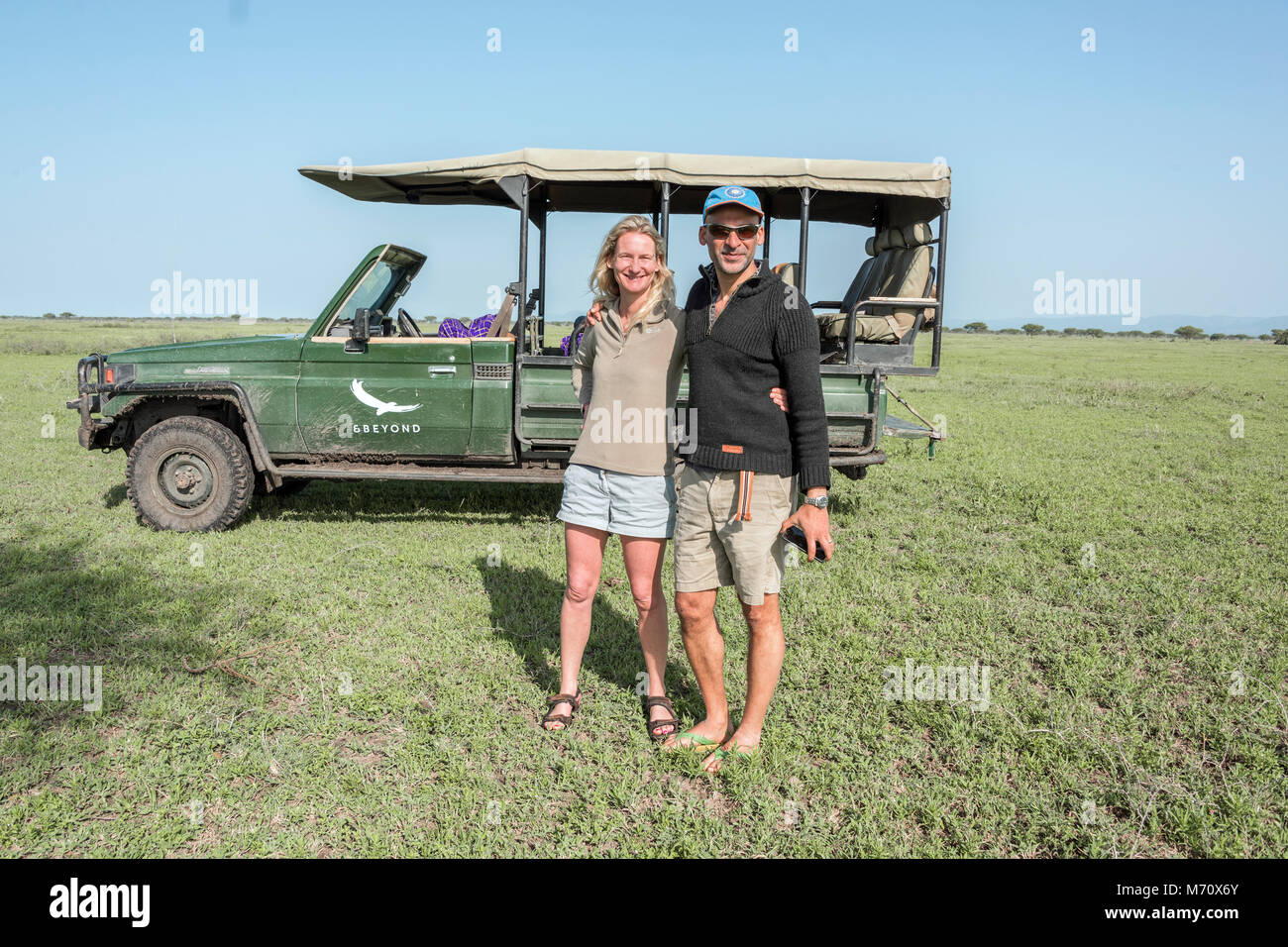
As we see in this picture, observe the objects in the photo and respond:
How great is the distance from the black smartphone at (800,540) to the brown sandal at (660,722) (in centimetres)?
93

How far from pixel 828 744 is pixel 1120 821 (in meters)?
1.00

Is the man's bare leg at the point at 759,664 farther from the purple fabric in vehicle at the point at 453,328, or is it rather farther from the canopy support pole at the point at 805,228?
the purple fabric in vehicle at the point at 453,328

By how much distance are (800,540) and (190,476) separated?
191 inches

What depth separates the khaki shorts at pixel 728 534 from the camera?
288 centimetres

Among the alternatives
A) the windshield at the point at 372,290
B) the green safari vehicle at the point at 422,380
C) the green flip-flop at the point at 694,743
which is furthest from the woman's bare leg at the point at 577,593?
A: the windshield at the point at 372,290

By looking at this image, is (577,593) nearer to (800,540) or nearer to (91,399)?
(800,540)

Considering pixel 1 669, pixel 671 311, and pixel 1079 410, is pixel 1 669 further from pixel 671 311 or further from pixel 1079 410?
pixel 1079 410

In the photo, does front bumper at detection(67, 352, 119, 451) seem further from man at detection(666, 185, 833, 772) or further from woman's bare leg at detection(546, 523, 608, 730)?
man at detection(666, 185, 833, 772)

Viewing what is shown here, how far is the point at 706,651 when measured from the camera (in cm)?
312

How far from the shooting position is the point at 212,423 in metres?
5.96

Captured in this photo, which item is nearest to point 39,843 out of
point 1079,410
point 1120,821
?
point 1120,821
